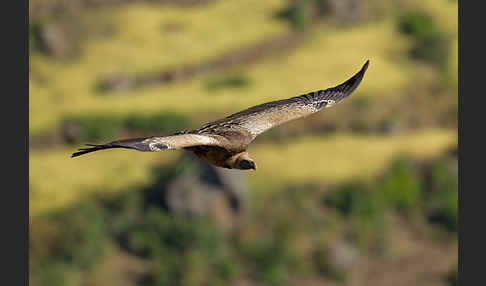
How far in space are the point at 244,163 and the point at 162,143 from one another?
3.07 m

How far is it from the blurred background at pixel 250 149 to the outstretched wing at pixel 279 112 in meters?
22.2

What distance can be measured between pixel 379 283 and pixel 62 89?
21100 millimetres

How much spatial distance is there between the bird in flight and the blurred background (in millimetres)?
22381

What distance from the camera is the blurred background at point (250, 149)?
49.9 meters

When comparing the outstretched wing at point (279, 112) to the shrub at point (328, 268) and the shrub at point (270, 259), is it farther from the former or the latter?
the shrub at point (328, 268)

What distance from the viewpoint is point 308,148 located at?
57.5 meters

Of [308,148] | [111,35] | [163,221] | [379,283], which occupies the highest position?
[111,35]

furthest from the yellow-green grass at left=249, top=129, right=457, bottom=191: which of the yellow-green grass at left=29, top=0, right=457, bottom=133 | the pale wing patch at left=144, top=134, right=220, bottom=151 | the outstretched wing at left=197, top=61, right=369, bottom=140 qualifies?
the pale wing patch at left=144, top=134, right=220, bottom=151

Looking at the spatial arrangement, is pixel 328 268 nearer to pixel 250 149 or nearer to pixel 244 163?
pixel 250 149

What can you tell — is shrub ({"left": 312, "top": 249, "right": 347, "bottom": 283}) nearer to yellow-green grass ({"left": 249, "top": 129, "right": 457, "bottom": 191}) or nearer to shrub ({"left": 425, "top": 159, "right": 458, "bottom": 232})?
yellow-green grass ({"left": 249, "top": 129, "right": 457, "bottom": 191})

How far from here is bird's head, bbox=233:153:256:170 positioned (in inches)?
946

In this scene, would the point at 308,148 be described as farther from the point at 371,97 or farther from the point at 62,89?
the point at 62,89

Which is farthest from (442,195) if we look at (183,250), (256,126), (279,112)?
(256,126)

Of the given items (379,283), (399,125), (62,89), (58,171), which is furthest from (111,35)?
(379,283)
